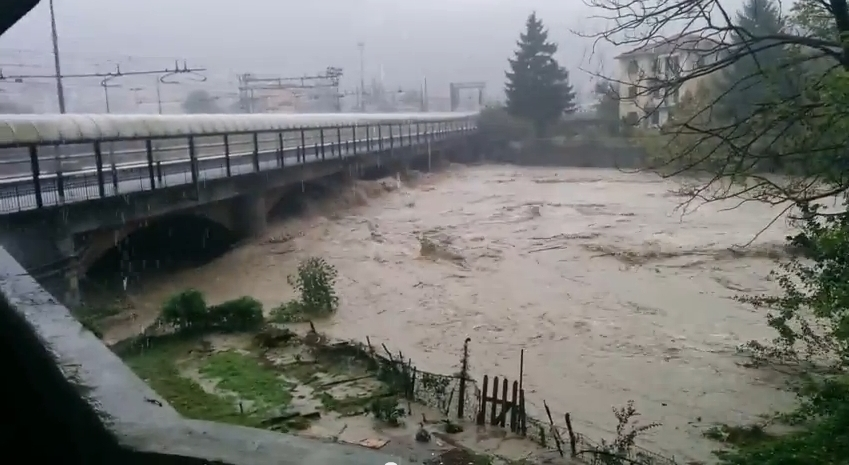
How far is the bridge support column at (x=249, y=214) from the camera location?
747 inches

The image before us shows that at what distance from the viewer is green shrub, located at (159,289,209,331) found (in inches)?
454

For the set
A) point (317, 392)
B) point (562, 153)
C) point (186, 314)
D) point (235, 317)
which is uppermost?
point (562, 153)

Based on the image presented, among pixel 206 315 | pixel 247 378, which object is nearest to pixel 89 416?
pixel 247 378

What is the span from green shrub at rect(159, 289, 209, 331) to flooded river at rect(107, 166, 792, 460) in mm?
1173

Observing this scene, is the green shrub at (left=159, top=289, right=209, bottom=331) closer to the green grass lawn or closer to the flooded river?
the flooded river

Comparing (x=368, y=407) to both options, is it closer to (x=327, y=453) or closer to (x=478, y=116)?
(x=327, y=453)

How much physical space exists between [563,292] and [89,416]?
14167 mm

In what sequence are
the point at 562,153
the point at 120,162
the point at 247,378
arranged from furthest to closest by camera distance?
the point at 562,153 → the point at 120,162 → the point at 247,378

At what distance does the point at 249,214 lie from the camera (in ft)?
63.3

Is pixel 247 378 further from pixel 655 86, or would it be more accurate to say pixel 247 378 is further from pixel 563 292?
pixel 563 292

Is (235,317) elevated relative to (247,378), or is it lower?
elevated

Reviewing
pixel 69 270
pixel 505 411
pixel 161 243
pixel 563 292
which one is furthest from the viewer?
pixel 161 243

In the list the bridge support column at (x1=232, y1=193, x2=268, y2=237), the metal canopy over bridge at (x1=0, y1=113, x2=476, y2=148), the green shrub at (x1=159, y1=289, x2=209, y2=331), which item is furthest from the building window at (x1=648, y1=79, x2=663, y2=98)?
the bridge support column at (x1=232, y1=193, x2=268, y2=237)

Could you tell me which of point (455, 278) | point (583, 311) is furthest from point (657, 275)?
point (455, 278)
